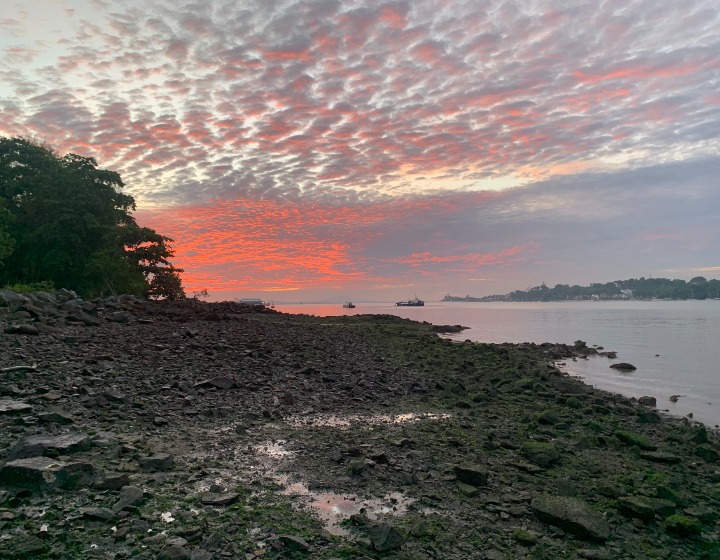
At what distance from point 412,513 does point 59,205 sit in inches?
1734

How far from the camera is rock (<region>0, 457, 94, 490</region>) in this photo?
5.00m

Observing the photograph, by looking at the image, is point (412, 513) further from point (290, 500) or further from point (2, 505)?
point (2, 505)

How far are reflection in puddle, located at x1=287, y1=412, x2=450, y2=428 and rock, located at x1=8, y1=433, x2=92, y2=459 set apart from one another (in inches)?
156

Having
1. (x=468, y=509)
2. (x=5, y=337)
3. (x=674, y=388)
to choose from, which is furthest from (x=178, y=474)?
(x=674, y=388)

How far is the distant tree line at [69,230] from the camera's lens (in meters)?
38.6

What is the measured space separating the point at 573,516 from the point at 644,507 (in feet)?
4.27

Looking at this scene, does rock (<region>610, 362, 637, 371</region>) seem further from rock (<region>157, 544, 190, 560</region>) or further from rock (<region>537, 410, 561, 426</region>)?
rock (<region>157, 544, 190, 560</region>)

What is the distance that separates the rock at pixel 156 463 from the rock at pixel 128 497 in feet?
2.64

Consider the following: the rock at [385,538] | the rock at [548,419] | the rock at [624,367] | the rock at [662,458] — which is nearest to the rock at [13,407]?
the rock at [385,538]

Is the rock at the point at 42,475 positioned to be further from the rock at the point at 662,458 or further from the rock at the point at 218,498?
the rock at the point at 662,458

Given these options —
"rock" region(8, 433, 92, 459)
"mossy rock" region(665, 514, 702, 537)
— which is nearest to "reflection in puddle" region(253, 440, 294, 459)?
"rock" region(8, 433, 92, 459)

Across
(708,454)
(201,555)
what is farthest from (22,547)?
(708,454)

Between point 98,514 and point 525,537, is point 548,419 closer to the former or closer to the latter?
point 525,537

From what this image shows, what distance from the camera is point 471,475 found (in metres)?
6.63
